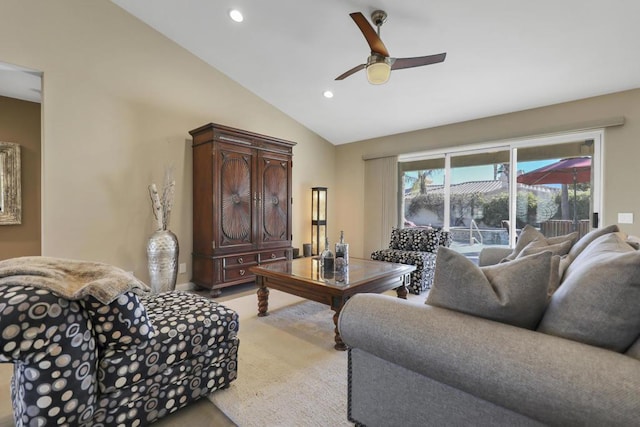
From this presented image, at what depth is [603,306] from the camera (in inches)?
34.5

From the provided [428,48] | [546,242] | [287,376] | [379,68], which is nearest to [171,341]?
[287,376]

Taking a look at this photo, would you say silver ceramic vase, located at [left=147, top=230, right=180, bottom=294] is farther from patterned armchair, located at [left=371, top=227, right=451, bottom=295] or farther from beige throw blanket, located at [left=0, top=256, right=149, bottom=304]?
patterned armchair, located at [left=371, top=227, right=451, bottom=295]

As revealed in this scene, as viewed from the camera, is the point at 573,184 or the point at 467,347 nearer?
the point at 467,347

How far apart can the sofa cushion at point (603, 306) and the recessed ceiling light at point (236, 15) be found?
3.65 m

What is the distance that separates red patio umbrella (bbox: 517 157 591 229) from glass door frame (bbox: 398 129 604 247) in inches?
3.4

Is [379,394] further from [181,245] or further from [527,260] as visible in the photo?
[181,245]

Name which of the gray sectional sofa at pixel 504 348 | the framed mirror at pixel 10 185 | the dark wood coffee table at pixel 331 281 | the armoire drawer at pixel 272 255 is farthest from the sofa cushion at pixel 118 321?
the framed mirror at pixel 10 185

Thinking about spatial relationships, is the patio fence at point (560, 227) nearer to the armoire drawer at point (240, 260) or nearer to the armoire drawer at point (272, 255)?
the armoire drawer at point (272, 255)

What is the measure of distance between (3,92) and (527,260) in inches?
221

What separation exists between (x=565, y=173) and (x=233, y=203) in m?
4.38

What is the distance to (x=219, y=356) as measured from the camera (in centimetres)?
174

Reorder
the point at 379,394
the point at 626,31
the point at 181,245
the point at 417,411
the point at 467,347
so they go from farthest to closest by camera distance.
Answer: the point at 181,245 → the point at 626,31 → the point at 379,394 → the point at 417,411 → the point at 467,347

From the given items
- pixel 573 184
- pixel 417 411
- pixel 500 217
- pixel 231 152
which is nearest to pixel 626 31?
pixel 573 184

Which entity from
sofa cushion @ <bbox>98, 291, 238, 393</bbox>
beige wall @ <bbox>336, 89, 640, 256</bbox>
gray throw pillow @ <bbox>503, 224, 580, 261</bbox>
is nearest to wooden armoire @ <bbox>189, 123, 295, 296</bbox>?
sofa cushion @ <bbox>98, 291, 238, 393</bbox>
